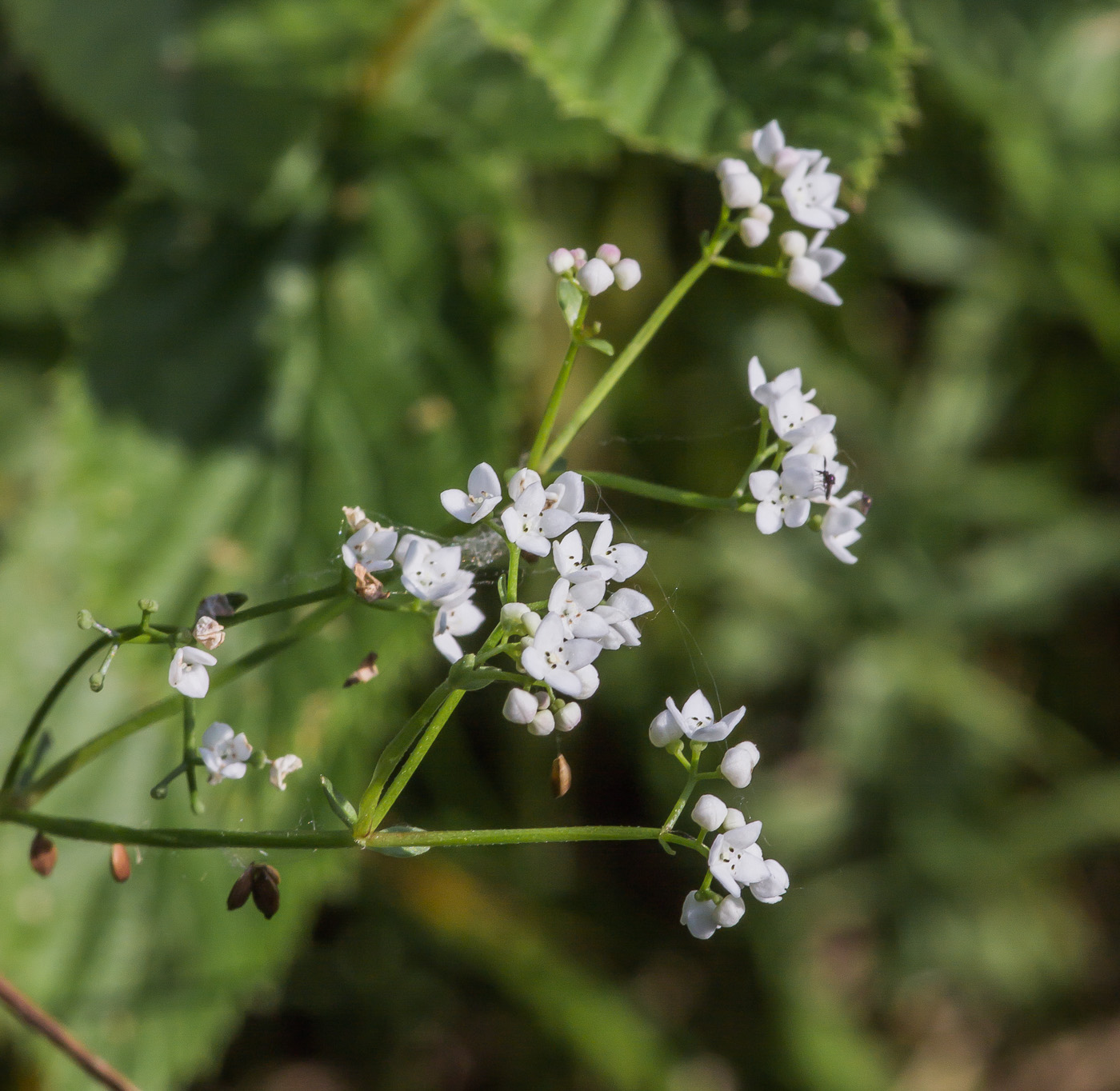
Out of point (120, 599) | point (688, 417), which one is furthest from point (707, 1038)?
point (120, 599)

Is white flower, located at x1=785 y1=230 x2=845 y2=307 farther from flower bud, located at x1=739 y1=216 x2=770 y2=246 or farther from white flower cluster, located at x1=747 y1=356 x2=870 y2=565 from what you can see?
white flower cluster, located at x1=747 y1=356 x2=870 y2=565

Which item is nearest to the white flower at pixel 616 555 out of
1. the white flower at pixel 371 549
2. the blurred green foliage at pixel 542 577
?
the white flower at pixel 371 549

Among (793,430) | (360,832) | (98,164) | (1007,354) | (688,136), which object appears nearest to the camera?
(360,832)

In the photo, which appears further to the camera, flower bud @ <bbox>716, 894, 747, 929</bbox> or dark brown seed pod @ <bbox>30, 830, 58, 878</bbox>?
dark brown seed pod @ <bbox>30, 830, 58, 878</bbox>

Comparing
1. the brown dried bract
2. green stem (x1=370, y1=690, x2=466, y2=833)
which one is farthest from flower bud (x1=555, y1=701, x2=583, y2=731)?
the brown dried bract

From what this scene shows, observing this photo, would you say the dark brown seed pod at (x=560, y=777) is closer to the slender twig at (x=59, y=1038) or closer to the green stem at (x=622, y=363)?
the green stem at (x=622, y=363)

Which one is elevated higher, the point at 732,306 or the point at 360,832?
the point at 360,832

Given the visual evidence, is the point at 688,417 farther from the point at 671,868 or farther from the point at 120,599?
the point at 120,599
